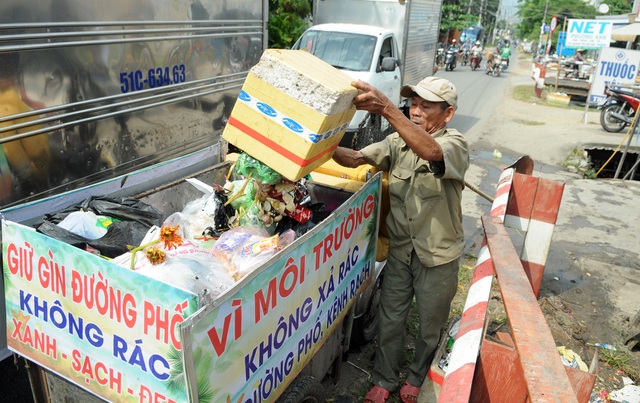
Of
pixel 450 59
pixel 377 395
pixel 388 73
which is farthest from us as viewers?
pixel 450 59

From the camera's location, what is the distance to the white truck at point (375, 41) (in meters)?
9.31

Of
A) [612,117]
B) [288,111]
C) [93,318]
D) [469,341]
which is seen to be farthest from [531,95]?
[93,318]

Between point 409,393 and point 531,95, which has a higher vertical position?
point 409,393

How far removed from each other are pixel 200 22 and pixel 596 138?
37.0ft

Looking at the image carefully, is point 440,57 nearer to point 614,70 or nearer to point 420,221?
point 614,70

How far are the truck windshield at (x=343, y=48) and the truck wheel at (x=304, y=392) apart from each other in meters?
7.48

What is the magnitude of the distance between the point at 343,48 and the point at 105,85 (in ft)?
22.0

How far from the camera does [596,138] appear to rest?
488 inches

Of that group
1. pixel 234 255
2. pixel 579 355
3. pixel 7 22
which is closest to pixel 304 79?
pixel 234 255

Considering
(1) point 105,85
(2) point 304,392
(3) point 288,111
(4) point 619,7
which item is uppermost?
(4) point 619,7

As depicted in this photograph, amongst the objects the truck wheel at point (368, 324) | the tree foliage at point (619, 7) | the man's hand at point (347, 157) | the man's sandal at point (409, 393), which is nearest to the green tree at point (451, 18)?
the tree foliage at point (619, 7)

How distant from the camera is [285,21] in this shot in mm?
12086

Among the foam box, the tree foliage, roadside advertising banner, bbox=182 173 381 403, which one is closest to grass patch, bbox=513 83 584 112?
the foam box

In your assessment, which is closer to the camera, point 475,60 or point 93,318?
point 93,318
